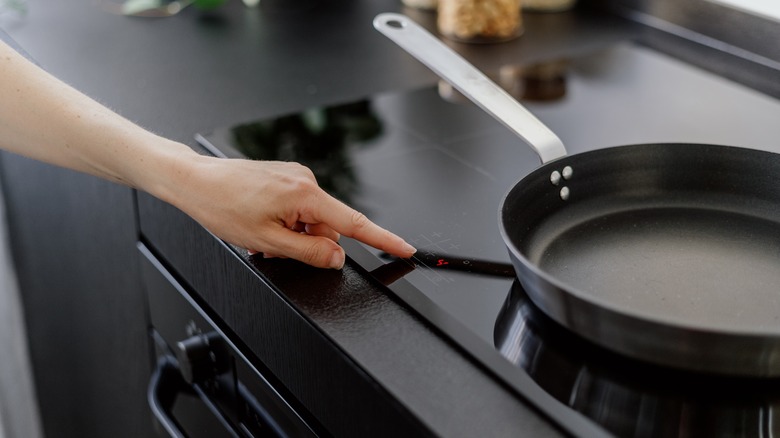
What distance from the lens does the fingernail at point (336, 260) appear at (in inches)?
28.8

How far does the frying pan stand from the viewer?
69 centimetres

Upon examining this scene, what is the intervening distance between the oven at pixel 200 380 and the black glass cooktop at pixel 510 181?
0.15 meters

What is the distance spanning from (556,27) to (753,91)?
31 centimetres

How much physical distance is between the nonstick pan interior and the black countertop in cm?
8

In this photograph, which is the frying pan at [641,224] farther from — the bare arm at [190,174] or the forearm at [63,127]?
the forearm at [63,127]

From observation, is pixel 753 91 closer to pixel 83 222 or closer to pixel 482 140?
pixel 482 140

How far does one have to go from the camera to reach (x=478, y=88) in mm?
834

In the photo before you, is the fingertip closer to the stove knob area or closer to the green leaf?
the stove knob area

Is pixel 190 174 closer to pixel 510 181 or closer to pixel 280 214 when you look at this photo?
pixel 280 214

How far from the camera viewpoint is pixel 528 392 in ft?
1.94

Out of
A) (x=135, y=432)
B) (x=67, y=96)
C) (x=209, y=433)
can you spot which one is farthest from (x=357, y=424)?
(x=135, y=432)

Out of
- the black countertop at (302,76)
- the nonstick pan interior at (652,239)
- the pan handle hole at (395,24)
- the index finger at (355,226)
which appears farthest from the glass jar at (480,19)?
the index finger at (355,226)

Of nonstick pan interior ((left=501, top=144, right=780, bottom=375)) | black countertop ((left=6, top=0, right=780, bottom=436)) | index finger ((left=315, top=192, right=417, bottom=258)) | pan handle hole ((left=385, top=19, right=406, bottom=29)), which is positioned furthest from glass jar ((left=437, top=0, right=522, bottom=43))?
index finger ((left=315, top=192, right=417, bottom=258))

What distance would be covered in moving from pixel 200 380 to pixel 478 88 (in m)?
0.39
